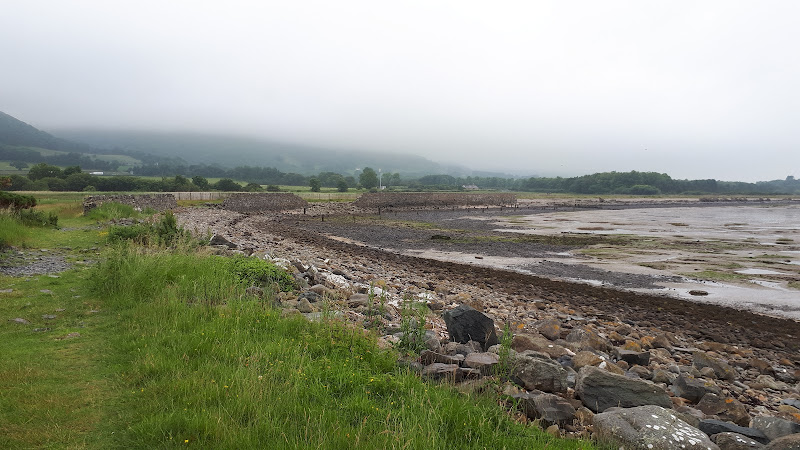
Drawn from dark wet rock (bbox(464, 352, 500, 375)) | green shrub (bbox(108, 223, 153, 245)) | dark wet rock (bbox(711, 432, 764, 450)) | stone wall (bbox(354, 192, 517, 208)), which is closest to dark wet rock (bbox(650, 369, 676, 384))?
dark wet rock (bbox(711, 432, 764, 450))

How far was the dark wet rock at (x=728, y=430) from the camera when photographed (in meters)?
5.70

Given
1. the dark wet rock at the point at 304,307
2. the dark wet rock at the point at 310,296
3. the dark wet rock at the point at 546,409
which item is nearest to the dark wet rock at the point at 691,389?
the dark wet rock at the point at 546,409

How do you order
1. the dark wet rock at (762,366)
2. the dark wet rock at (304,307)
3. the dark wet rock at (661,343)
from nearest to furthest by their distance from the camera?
1. the dark wet rock at (304,307)
2. the dark wet rock at (762,366)
3. the dark wet rock at (661,343)

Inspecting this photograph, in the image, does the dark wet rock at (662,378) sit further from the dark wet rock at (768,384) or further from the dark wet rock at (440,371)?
the dark wet rock at (440,371)

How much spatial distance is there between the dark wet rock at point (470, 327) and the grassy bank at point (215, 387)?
2.42m

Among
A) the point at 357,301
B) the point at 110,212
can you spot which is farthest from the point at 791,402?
the point at 110,212

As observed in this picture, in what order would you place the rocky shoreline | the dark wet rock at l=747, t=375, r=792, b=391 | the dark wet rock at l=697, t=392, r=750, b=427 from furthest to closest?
the dark wet rock at l=747, t=375, r=792, b=391 → the dark wet rock at l=697, t=392, r=750, b=427 → the rocky shoreline

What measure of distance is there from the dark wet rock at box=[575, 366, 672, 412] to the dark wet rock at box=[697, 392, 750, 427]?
122cm

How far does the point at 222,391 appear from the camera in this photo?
192 inches

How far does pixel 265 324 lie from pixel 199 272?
4054mm

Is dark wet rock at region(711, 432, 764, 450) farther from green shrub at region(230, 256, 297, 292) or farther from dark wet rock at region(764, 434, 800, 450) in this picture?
green shrub at region(230, 256, 297, 292)

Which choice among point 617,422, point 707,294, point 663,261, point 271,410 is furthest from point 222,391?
point 663,261

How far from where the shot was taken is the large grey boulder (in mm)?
4676

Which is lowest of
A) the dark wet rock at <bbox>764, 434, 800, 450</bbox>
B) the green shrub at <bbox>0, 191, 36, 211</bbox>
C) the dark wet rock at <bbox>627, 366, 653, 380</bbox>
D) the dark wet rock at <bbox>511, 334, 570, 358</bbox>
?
the dark wet rock at <bbox>627, 366, 653, 380</bbox>
